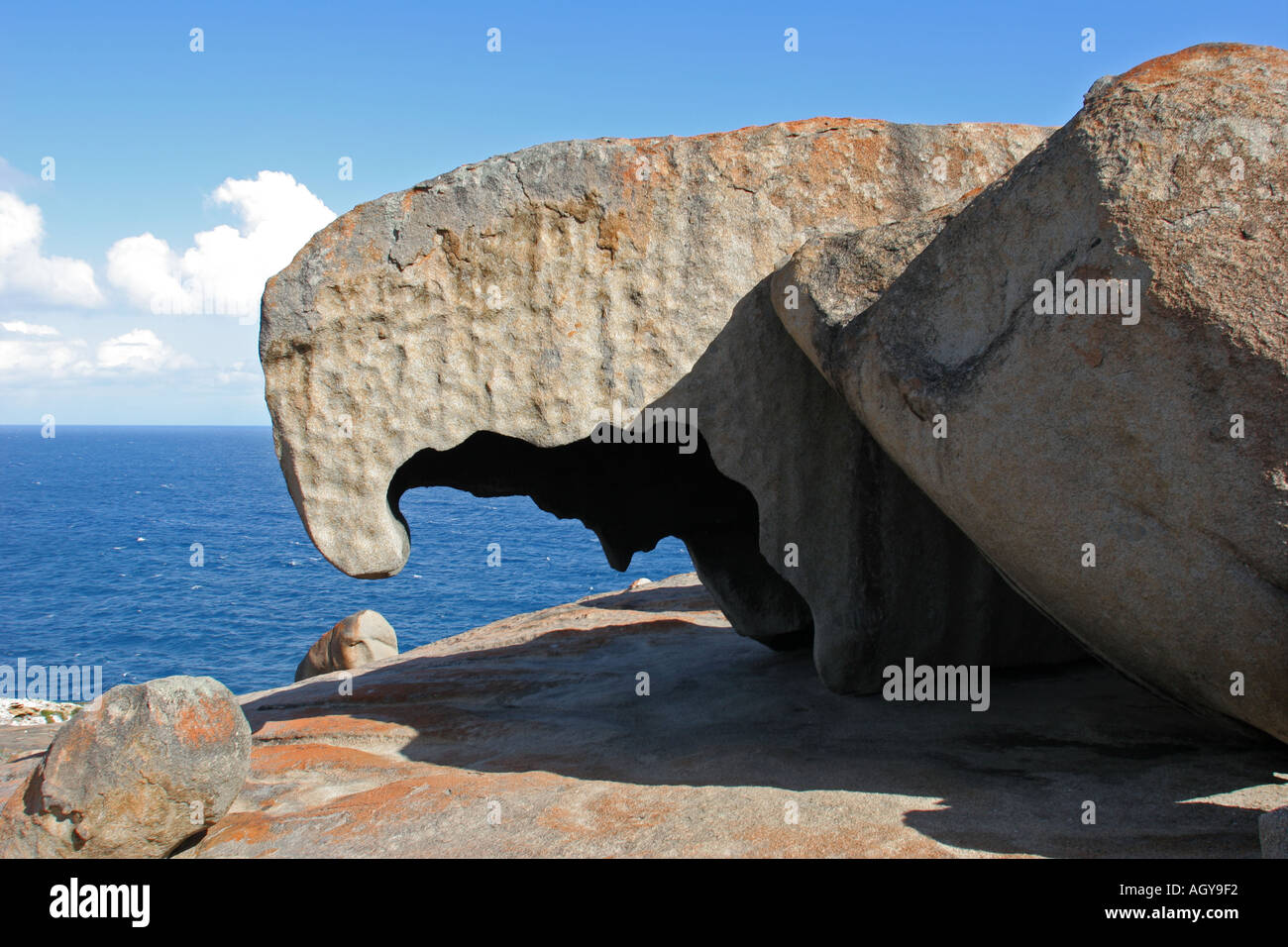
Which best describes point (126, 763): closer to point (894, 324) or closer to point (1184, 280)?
point (894, 324)

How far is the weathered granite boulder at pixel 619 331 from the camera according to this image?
6.66 meters

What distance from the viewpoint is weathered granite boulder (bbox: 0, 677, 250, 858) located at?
5.69m

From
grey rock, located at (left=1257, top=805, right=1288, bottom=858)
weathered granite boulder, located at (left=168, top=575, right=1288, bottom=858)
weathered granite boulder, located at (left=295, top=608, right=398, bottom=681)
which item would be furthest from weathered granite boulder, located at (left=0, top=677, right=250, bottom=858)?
weathered granite boulder, located at (left=295, top=608, right=398, bottom=681)

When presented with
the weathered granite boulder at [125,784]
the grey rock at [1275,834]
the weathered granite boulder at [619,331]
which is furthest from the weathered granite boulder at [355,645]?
the grey rock at [1275,834]

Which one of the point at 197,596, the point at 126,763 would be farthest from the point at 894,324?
the point at 197,596

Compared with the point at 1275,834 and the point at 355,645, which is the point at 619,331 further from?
the point at 355,645

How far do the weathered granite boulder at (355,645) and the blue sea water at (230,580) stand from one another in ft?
30.1

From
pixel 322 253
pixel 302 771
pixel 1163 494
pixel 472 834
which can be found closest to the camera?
pixel 1163 494

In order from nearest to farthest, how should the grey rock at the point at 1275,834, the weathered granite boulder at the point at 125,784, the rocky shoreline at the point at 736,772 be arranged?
the grey rock at the point at 1275,834, the rocky shoreline at the point at 736,772, the weathered granite boulder at the point at 125,784

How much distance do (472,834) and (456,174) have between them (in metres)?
4.04

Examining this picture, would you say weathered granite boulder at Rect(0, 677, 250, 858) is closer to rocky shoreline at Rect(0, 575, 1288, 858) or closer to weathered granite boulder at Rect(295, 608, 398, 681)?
rocky shoreline at Rect(0, 575, 1288, 858)

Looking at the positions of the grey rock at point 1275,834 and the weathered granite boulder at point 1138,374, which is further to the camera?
the weathered granite boulder at point 1138,374

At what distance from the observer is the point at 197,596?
38719mm

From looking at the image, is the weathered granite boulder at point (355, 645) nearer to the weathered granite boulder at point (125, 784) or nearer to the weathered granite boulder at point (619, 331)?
the weathered granite boulder at point (619, 331)
